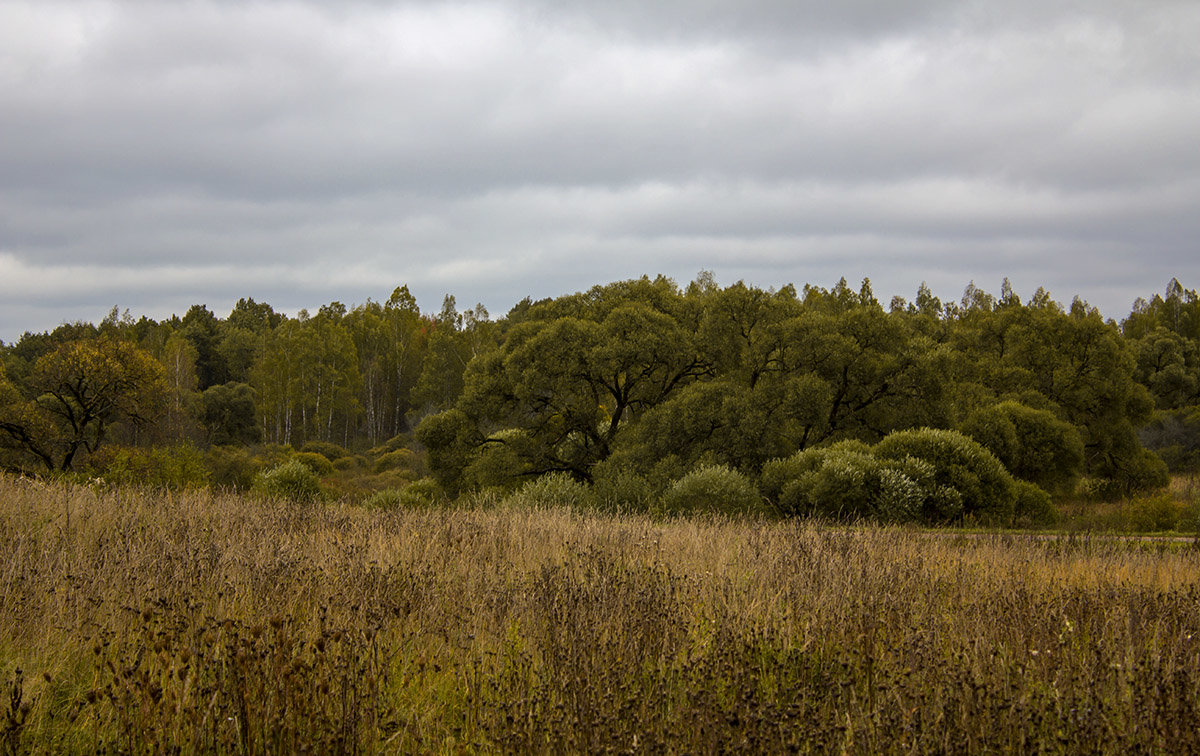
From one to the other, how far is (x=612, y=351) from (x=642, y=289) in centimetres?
508

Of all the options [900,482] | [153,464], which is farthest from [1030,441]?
[153,464]

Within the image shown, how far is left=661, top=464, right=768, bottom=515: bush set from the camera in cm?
2042

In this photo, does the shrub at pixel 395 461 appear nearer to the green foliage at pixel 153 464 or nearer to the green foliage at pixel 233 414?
the green foliage at pixel 233 414

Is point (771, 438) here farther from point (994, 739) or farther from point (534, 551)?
point (994, 739)

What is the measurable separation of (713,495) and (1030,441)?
1383 cm

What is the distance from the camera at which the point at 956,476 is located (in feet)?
70.9

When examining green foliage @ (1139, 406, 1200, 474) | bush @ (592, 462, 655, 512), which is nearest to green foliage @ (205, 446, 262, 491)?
bush @ (592, 462, 655, 512)

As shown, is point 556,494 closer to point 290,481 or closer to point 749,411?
point 749,411

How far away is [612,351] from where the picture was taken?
2961 centimetres

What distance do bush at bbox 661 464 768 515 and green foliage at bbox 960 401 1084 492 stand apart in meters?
10.4

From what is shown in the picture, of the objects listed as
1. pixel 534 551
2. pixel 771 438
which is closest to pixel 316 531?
pixel 534 551

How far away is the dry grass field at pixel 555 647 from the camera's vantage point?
4227 millimetres

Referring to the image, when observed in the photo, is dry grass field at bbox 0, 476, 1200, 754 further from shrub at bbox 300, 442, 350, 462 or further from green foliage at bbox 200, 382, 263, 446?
green foliage at bbox 200, 382, 263, 446

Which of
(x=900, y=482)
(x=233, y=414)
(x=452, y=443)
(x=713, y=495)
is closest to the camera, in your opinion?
(x=900, y=482)
